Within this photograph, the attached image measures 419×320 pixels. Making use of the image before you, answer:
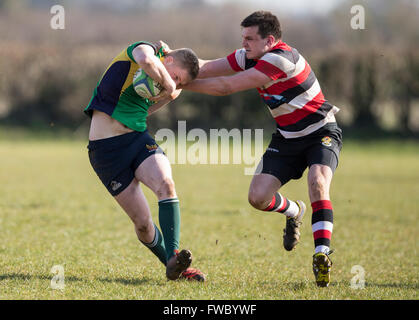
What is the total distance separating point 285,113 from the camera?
541cm

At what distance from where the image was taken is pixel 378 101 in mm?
24531

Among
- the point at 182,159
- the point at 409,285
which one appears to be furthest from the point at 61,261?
the point at 182,159

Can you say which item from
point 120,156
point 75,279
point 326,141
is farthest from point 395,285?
point 75,279

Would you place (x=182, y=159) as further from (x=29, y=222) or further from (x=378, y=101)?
(x=29, y=222)

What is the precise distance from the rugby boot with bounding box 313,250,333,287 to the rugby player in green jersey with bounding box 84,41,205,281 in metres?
0.99

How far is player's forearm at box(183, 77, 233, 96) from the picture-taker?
5023 mm

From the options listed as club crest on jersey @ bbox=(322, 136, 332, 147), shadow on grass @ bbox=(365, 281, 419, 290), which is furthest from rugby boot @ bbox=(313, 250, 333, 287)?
club crest on jersey @ bbox=(322, 136, 332, 147)

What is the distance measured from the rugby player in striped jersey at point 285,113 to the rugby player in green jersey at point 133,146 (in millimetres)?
248

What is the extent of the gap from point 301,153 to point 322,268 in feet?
3.97

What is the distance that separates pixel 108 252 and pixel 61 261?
2.36 feet

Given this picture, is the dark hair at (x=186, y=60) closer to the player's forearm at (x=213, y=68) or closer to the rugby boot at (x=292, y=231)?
the player's forearm at (x=213, y=68)

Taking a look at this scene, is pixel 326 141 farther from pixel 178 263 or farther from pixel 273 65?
pixel 178 263

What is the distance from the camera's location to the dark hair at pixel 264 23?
510cm

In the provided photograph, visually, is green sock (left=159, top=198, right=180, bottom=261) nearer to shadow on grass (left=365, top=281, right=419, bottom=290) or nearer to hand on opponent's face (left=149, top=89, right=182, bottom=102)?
hand on opponent's face (left=149, top=89, right=182, bottom=102)
